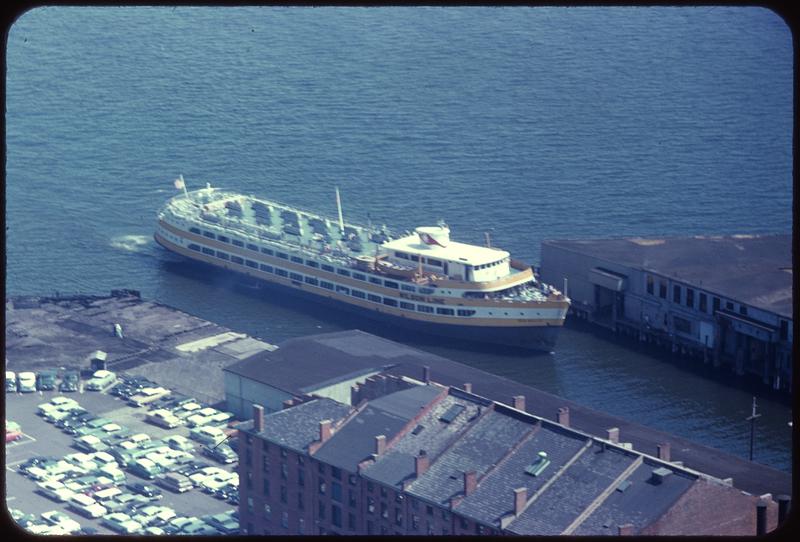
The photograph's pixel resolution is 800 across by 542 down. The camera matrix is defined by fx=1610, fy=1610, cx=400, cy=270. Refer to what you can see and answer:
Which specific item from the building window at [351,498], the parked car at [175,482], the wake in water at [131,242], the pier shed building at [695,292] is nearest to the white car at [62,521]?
the parked car at [175,482]

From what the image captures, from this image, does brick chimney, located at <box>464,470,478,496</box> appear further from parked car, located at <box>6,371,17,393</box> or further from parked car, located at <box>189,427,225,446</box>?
parked car, located at <box>6,371,17,393</box>

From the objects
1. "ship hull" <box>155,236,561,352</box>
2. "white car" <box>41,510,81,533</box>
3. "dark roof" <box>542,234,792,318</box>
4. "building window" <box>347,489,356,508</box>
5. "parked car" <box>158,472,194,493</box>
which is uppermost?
"building window" <box>347,489,356,508</box>

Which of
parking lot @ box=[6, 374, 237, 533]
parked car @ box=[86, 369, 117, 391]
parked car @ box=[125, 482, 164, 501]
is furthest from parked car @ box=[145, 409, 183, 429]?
parked car @ box=[125, 482, 164, 501]

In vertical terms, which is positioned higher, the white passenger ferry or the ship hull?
the white passenger ferry

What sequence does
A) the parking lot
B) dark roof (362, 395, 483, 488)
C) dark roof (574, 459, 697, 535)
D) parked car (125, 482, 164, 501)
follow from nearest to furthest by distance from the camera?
dark roof (574, 459, 697, 535), dark roof (362, 395, 483, 488), the parking lot, parked car (125, 482, 164, 501)

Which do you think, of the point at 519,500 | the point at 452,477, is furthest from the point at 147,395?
the point at 519,500

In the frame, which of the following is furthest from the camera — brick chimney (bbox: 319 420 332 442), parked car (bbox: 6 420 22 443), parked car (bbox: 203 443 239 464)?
parked car (bbox: 6 420 22 443)

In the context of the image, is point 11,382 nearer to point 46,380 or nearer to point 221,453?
point 46,380
